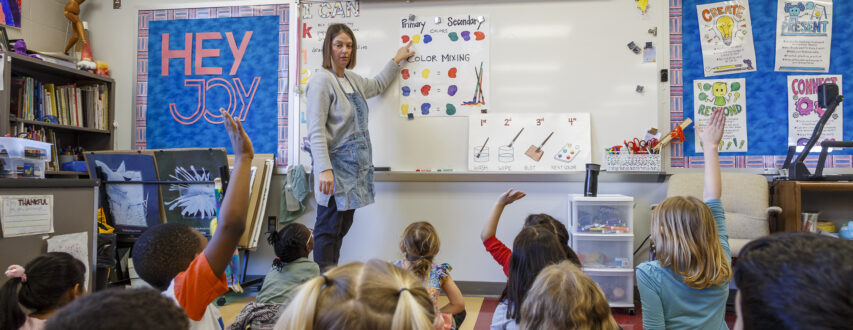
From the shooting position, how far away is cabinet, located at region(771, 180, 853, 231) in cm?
297

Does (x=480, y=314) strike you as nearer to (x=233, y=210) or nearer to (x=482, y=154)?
(x=482, y=154)

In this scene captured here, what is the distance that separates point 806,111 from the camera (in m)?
3.31

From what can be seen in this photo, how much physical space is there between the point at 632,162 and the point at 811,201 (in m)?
1.15

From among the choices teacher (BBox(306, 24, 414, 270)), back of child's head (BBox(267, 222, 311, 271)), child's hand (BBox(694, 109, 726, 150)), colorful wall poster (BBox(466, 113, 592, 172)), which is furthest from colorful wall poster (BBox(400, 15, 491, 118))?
child's hand (BBox(694, 109, 726, 150))

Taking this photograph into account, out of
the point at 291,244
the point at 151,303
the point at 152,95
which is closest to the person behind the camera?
the point at 151,303

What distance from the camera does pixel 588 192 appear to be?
3.16 meters

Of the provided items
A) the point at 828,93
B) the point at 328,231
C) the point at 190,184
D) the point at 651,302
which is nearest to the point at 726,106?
the point at 828,93

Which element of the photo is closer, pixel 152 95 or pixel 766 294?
pixel 766 294

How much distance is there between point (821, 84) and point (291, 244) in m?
3.31

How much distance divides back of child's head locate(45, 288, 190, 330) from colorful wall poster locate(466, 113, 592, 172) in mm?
2890

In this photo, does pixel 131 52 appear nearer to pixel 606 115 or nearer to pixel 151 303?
pixel 606 115

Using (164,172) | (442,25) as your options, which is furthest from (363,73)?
(164,172)

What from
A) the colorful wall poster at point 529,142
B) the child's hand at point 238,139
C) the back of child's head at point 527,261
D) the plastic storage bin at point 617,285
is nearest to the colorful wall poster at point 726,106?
the colorful wall poster at point 529,142

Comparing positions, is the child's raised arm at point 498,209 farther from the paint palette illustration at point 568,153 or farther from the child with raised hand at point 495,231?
the paint palette illustration at point 568,153
